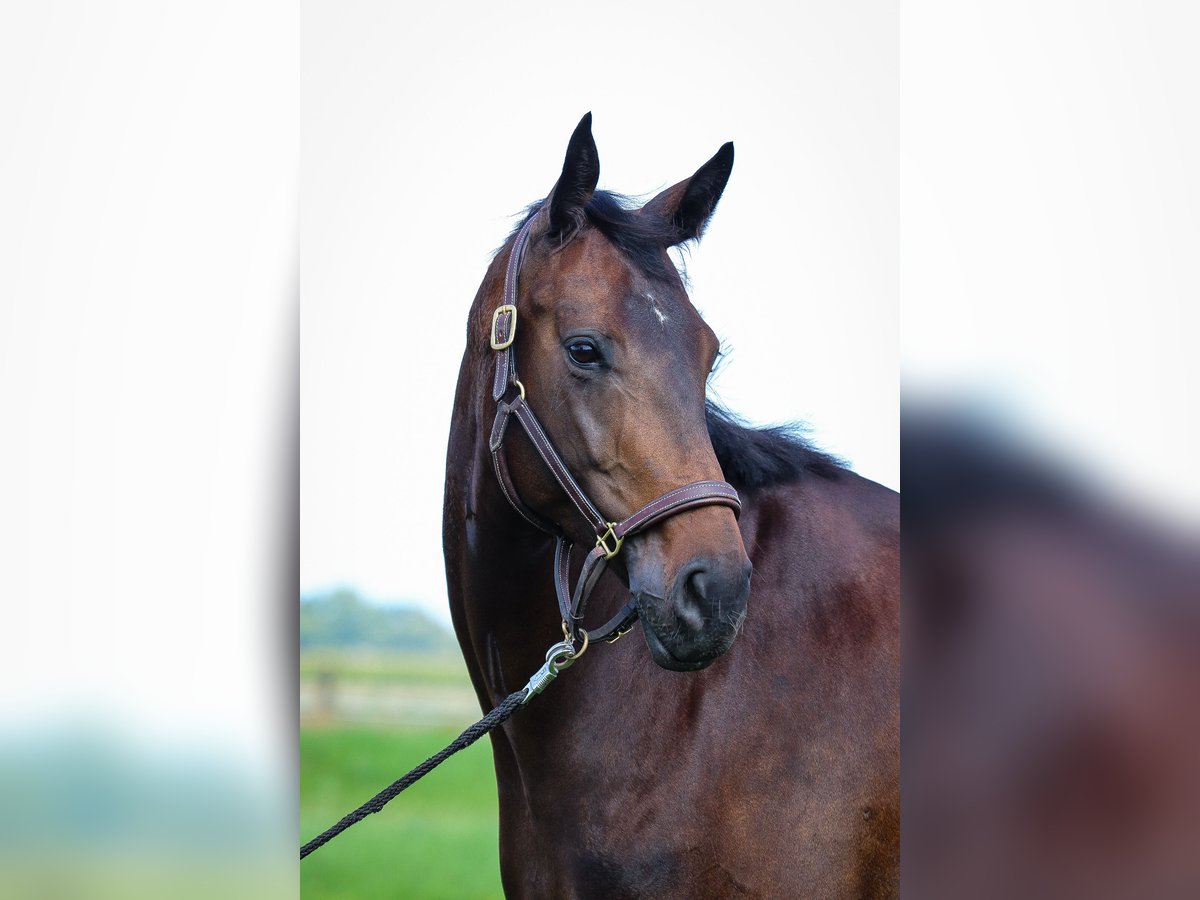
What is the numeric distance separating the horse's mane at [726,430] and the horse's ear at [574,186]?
5cm

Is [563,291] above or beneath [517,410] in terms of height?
above

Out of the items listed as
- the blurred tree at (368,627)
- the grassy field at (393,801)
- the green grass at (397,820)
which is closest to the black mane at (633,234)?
the grassy field at (393,801)

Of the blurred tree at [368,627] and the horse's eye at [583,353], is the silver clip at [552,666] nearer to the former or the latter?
the horse's eye at [583,353]

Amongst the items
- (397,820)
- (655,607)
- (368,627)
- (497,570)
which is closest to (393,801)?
(397,820)

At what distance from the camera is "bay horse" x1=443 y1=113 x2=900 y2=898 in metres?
2.34

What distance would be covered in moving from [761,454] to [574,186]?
933 mm

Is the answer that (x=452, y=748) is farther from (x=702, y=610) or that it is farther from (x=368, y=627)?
(x=368, y=627)

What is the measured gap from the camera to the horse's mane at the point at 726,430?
256 cm

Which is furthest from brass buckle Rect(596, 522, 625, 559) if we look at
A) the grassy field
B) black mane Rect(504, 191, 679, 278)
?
the grassy field

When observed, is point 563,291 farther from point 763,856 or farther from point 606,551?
point 763,856
